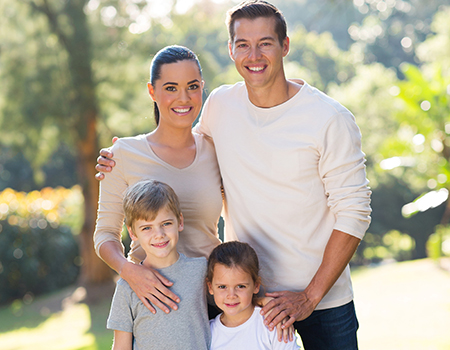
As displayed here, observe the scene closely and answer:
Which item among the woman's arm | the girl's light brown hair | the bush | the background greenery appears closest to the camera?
the girl's light brown hair

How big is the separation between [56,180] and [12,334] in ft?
53.2

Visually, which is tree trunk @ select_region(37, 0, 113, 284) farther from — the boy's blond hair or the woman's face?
the boy's blond hair

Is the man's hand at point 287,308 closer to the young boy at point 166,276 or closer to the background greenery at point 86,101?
the young boy at point 166,276

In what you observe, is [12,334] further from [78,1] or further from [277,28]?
[277,28]

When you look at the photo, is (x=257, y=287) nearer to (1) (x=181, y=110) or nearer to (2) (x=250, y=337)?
(2) (x=250, y=337)

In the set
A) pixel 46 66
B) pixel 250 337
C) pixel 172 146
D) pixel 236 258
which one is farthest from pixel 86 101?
pixel 250 337

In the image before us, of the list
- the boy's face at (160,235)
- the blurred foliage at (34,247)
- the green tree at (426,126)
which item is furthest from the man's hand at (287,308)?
the blurred foliage at (34,247)

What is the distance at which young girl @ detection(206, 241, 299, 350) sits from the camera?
2.60 m

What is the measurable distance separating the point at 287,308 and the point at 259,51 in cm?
132

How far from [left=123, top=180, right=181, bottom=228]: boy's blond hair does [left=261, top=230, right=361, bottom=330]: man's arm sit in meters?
0.67

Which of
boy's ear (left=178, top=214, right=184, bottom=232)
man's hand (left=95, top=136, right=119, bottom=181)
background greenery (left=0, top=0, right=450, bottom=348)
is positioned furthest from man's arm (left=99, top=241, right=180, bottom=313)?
background greenery (left=0, top=0, right=450, bottom=348)

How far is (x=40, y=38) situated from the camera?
976 centimetres

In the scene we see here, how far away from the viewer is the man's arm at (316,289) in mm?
2533

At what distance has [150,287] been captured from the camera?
2537 mm
